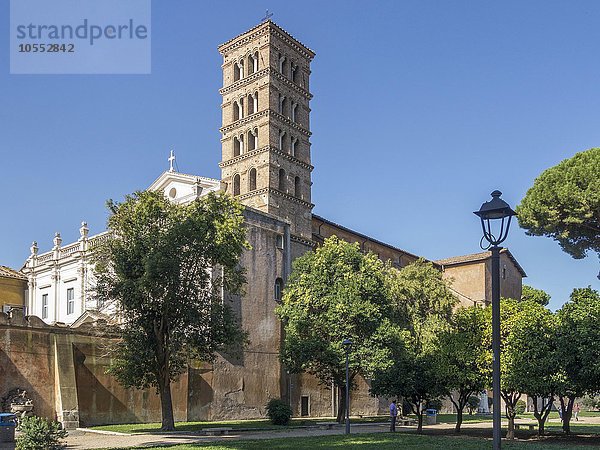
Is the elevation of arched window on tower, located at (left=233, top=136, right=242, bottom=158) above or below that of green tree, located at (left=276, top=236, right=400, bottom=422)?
above

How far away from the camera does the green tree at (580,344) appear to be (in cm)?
2312

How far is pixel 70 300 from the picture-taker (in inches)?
1834

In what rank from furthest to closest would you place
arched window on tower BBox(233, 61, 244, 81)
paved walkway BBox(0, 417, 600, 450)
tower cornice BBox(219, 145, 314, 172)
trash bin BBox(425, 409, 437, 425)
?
1. arched window on tower BBox(233, 61, 244, 81)
2. tower cornice BBox(219, 145, 314, 172)
3. trash bin BBox(425, 409, 437, 425)
4. paved walkway BBox(0, 417, 600, 450)

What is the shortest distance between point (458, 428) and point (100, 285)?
16775 mm

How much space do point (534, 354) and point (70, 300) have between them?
107 feet

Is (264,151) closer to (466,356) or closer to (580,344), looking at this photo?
(466,356)

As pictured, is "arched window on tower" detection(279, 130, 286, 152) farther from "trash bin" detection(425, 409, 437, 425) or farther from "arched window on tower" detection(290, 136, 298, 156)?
"trash bin" detection(425, 409, 437, 425)

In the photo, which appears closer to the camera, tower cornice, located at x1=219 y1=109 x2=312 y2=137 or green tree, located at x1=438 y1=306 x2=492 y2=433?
green tree, located at x1=438 y1=306 x2=492 y2=433

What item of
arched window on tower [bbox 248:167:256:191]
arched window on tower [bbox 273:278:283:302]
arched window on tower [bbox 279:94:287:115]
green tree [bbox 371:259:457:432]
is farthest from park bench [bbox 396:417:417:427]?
arched window on tower [bbox 279:94:287:115]

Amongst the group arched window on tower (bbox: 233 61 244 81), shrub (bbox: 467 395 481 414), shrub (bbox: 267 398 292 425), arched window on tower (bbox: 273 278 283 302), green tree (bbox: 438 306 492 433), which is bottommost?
shrub (bbox: 467 395 481 414)

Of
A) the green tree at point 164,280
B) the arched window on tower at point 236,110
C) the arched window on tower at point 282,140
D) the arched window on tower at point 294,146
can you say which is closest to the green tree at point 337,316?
the green tree at point 164,280

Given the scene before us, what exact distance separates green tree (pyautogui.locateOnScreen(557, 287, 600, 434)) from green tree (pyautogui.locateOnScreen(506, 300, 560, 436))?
0.41 meters

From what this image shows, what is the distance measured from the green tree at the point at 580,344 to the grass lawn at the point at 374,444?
7.68 feet

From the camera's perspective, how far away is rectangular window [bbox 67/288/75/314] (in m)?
46.3
